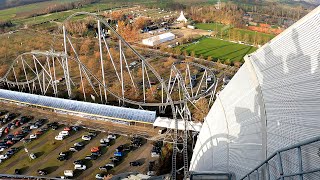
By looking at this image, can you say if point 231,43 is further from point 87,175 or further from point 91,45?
point 87,175

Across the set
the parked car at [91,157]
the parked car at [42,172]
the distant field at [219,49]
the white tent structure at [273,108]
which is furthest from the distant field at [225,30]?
the white tent structure at [273,108]

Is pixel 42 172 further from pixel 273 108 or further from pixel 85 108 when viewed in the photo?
pixel 273 108

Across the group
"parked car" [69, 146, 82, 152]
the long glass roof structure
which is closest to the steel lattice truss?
the long glass roof structure

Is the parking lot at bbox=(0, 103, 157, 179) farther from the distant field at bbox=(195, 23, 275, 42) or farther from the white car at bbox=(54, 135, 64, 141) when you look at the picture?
the distant field at bbox=(195, 23, 275, 42)

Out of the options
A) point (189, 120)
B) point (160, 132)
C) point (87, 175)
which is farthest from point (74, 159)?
point (189, 120)

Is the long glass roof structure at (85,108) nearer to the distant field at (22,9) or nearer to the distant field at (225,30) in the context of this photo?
the distant field at (225,30)
